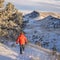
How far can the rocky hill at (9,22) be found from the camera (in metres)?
27.1

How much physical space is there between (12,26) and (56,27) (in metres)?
39.0

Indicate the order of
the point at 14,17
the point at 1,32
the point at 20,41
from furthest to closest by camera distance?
1. the point at 14,17
2. the point at 1,32
3. the point at 20,41

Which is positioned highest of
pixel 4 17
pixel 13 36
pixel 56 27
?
pixel 4 17

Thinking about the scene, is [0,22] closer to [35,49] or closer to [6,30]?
[6,30]

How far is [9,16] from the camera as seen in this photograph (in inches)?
1099

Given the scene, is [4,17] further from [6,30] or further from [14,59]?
[14,59]

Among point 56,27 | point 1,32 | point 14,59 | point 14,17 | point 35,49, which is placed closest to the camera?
point 14,59

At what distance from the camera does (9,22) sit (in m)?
27.7

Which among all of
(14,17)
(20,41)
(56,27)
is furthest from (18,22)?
(56,27)

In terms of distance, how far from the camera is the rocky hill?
2706 centimetres

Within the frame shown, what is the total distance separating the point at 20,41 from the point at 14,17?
10.1 metres

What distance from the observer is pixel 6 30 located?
27406 mm

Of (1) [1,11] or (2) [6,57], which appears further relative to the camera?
(1) [1,11]

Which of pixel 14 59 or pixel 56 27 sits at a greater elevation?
pixel 14 59
